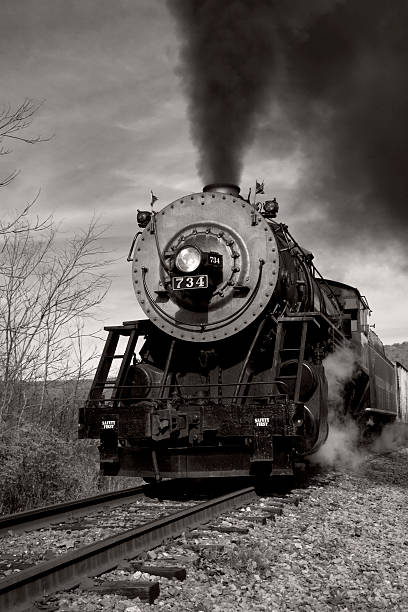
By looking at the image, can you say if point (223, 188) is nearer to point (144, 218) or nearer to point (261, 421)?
point (144, 218)

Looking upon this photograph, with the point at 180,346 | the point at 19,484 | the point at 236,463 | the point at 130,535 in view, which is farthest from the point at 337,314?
the point at 130,535

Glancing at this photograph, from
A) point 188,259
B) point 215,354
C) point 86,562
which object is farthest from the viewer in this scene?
point 215,354

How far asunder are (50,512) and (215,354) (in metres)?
3.06

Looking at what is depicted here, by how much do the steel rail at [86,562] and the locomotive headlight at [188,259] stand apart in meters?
3.02

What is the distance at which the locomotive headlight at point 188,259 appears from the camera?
8123mm

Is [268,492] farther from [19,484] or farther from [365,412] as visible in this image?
[365,412]

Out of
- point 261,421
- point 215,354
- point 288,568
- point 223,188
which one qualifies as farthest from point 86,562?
point 223,188

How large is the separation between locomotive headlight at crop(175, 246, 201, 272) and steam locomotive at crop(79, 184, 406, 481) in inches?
0.5

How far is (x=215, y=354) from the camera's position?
854 centimetres

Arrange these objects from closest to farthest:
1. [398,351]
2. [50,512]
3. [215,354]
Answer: [50,512] → [215,354] → [398,351]

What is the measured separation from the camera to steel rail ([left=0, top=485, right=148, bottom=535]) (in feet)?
18.8

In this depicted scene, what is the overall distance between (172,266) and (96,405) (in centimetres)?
190

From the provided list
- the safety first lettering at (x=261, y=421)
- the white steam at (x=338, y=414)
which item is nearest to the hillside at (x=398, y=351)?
the white steam at (x=338, y=414)

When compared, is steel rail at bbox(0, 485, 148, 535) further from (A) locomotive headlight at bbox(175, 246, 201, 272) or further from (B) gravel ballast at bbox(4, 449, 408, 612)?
(A) locomotive headlight at bbox(175, 246, 201, 272)
